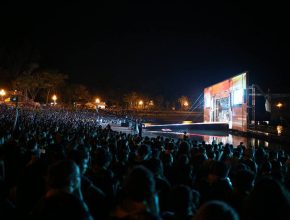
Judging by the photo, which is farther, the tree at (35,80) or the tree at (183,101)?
the tree at (183,101)

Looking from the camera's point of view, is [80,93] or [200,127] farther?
[80,93]

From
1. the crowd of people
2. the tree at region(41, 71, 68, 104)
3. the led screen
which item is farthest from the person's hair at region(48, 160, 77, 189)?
the tree at region(41, 71, 68, 104)

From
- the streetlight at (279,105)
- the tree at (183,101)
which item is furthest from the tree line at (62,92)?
the streetlight at (279,105)

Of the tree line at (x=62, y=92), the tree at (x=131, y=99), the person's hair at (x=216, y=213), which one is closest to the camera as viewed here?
the person's hair at (x=216, y=213)

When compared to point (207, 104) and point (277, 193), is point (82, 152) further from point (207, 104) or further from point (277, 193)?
point (207, 104)

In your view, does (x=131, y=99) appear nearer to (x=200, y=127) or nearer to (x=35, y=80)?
(x=35, y=80)

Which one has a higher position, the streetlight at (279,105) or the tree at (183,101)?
the tree at (183,101)

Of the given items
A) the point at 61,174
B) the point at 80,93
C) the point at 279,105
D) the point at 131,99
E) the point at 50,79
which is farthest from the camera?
the point at 131,99

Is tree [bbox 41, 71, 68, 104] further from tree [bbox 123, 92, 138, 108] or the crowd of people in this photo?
the crowd of people

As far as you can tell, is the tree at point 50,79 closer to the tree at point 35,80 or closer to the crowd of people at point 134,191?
the tree at point 35,80

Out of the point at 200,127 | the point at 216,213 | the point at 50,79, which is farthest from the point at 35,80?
the point at 216,213

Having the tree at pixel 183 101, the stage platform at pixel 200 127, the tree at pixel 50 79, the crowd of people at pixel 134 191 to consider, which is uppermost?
the tree at pixel 50 79

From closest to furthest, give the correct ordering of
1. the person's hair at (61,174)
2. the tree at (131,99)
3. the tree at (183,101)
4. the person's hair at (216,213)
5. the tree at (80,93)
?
the person's hair at (216,213) → the person's hair at (61,174) → the tree at (80,93) → the tree at (131,99) → the tree at (183,101)

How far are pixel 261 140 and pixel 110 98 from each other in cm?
6464
